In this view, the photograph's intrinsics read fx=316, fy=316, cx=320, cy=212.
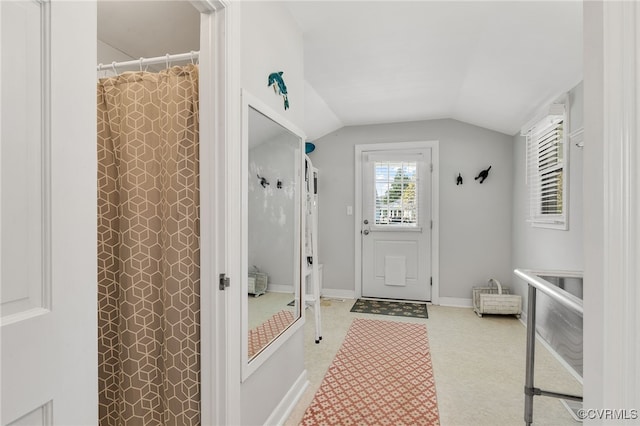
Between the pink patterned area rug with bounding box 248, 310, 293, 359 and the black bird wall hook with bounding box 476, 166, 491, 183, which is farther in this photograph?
the black bird wall hook with bounding box 476, 166, 491, 183

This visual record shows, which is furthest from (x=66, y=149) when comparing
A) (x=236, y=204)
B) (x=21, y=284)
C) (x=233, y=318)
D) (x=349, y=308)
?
(x=349, y=308)

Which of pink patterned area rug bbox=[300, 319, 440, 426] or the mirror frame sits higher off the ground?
the mirror frame

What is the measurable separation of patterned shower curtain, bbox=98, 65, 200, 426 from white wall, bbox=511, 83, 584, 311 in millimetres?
2082

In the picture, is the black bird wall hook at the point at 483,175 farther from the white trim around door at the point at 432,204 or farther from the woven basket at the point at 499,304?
the woven basket at the point at 499,304

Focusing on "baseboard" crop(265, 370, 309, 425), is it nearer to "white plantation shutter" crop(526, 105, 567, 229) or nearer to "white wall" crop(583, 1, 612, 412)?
"white wall" crop(583, 1, 612, 412)

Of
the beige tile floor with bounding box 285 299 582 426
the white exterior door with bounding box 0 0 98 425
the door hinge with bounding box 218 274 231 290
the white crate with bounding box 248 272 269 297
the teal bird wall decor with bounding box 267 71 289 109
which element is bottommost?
the beige tile floor with bounding box 285 299 582 426

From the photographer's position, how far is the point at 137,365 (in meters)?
1.47

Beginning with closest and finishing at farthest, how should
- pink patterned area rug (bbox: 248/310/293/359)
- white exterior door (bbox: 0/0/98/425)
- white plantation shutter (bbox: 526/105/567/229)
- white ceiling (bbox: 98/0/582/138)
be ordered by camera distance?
white exterior door (bbox: 0/0/98/425) < pink patterned area rug (bbox: 248/310/293/359) < white ceiling (bbox: 98/0/582/138) < white plantation shutter (bbox: 526/105/567/229)

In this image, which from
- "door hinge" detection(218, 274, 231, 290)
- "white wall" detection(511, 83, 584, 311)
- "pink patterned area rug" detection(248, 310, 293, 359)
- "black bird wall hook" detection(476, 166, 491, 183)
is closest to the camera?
"door hinge" detection(218, 274, 231, 290)

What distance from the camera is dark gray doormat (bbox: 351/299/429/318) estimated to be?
3.67 metres

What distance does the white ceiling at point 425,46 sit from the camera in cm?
180

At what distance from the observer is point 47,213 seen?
586mm

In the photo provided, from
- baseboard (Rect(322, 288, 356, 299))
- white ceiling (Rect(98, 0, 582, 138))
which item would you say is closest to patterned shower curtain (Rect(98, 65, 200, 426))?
white ceiling (Rect(98, 0, 582, 138))

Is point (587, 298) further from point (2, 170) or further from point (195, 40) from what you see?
point (195, 40)
